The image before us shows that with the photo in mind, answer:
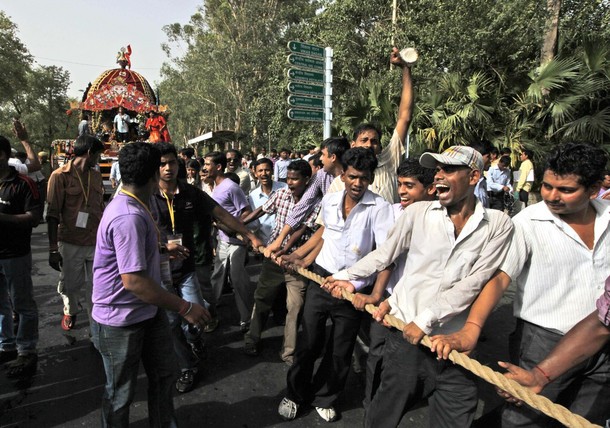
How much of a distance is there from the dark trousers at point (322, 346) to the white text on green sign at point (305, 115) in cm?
455

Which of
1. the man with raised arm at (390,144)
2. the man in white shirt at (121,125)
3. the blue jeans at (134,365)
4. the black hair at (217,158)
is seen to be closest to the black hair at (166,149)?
the man with raised arm at (390,144)

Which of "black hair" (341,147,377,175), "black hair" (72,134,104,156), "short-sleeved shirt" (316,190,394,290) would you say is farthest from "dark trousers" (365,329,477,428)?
"black hair" (72,134,104,156)

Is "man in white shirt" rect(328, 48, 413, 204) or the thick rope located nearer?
the thick rope

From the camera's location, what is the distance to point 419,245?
216 centimetres

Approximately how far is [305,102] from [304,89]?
0.73ft

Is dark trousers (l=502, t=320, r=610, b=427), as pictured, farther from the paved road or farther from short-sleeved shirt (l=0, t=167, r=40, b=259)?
short-sleeved shirt (l=0, t=167, r=40, b=259)

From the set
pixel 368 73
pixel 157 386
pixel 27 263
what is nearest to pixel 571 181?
pixel 157 386

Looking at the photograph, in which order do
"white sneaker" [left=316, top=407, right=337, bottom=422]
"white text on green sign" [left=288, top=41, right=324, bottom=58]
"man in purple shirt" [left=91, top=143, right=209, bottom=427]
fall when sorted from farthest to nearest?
"white text on green sign" [left=288, top=41, right=324, bottom=58], "white sneaker" [left=316, top=407, right=337, bottom=422], "man in purple shirt" [left=91, top=143, right=209, bottom=427]

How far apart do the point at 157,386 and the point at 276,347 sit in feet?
6.12

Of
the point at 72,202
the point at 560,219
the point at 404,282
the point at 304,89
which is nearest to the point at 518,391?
the point at 404,282

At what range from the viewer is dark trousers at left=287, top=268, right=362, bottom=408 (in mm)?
2824

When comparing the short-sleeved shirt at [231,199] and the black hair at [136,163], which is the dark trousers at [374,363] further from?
the short-sleeved shirt at [231,199]

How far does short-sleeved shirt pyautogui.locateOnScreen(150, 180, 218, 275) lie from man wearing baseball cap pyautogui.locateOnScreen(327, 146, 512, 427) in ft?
6.16

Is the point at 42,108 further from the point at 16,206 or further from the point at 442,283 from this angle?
the point at 442,283
